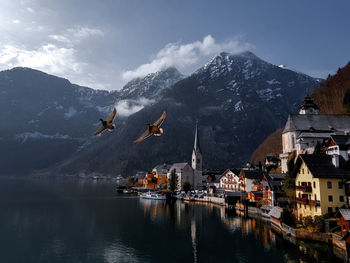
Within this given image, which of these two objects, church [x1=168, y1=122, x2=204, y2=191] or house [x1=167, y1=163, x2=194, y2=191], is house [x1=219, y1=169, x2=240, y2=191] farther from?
church [x1=168, y1=122, x2=204, y2=191]

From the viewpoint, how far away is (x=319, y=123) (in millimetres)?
83625

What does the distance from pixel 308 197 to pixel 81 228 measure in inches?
1895

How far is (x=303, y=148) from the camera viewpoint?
77.2 m

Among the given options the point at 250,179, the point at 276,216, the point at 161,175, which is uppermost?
the point at 161,175

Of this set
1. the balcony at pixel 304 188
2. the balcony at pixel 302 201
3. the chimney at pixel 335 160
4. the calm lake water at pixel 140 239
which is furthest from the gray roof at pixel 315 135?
the calm lake water at pixel 140 239

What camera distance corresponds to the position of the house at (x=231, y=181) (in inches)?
4158

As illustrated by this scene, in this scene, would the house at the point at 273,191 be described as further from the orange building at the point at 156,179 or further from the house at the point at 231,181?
the orange building at the point at 156,179

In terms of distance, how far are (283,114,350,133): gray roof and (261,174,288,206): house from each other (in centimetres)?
1996

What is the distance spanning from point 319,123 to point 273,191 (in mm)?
32938

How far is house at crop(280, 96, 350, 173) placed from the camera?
78562mm

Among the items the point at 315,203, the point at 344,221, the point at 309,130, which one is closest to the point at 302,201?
the point at 315,203

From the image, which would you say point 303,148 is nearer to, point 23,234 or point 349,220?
point 349,220

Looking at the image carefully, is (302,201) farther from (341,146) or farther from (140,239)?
Answer: (140,239)

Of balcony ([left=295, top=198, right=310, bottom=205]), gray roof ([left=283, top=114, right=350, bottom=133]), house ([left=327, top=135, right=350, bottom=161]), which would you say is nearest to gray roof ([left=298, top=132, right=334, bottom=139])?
gray roof ([left=283, top=114, right=350, bottom=133])
